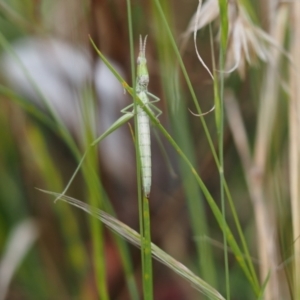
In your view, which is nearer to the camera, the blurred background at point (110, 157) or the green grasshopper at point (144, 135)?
the green grasshopper at point (144, 135)

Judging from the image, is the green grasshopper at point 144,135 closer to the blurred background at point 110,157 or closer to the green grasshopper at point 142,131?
the green grasshopper at point 142,131

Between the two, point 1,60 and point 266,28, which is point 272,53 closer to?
point 266,28

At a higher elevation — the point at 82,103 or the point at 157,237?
the point at 82,103

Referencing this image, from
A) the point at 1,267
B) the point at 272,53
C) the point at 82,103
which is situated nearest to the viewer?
the point at 82,103

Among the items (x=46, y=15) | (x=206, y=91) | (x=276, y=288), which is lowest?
(x=276, y=288)

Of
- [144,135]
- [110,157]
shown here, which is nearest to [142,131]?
[144,135]

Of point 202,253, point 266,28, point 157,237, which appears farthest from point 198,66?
point 202,253

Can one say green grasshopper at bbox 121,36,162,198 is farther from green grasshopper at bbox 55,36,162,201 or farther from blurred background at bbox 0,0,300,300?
blurred background at bbox 0,0,300,300

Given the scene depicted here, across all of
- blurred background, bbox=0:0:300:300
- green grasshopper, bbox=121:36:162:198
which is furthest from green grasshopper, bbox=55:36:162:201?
blurred background, bbox=0:0:300:300

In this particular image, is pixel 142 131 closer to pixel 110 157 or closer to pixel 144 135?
pixel 144 135

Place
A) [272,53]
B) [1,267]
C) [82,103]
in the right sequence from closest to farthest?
[82,103] < [272,53] < [1,267]

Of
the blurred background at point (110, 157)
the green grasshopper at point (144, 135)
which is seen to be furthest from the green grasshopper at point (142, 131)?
the blurred background at point (110, 157)
